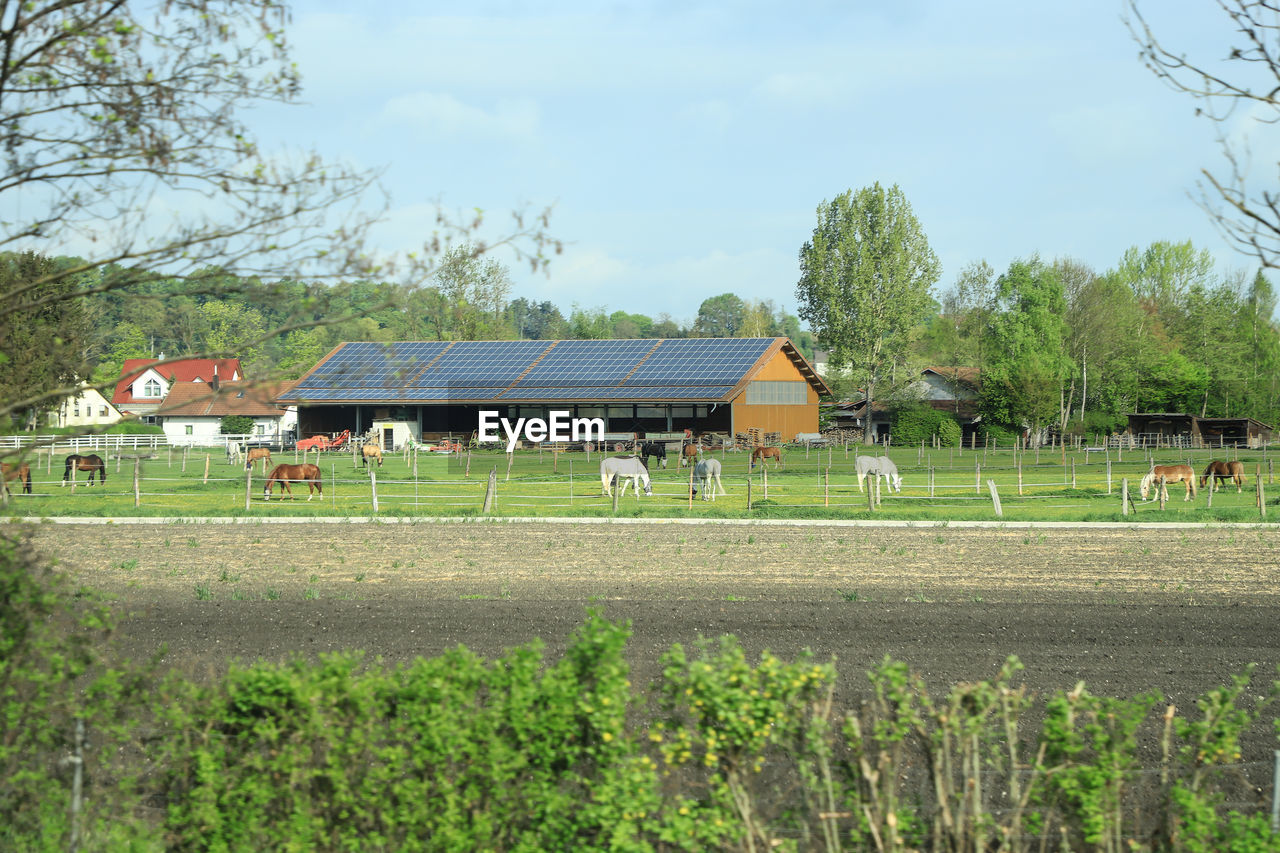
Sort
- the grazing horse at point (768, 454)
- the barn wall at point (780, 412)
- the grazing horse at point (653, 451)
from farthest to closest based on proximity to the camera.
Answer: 1. the barn wall at point (780, 412)
2. the grazing horse at point (653, 451)
3. the grazing horse at point (768, 454)

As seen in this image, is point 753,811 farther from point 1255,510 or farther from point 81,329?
point 1255,510

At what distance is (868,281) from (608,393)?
20448 mm

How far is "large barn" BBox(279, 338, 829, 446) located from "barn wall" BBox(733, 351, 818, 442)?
61 millimetres

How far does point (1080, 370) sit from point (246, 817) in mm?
72556

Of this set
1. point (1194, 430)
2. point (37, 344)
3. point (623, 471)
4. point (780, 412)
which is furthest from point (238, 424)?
point (37, 344)

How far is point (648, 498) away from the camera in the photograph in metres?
31.0

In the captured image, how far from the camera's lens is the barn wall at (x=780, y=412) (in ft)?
193

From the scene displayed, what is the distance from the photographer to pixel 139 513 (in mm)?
25641

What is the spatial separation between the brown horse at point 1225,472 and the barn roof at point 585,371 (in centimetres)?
2582

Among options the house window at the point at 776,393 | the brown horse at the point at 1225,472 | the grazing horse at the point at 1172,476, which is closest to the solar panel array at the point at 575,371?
the house window at the point at 776,393

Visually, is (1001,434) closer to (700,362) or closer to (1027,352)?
(1027,352)

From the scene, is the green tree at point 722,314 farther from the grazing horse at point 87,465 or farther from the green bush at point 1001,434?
the grazing horse at point 87,465

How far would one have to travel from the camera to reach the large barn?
2282 inches

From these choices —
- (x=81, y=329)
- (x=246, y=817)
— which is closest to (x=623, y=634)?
(x=246, y=817)
